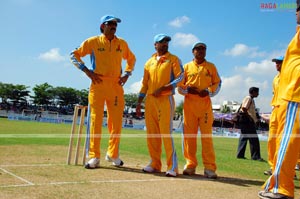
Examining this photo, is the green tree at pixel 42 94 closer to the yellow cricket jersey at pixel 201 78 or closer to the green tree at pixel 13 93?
the green tree at pixel 13 93

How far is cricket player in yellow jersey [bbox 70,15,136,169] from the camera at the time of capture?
5801 mm

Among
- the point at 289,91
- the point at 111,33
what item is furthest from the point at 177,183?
the point at 111,33

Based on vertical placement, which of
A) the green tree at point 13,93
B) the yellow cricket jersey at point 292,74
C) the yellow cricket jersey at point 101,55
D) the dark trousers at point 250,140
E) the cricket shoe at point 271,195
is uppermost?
the green tree at point 13,93

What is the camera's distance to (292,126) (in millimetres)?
3338

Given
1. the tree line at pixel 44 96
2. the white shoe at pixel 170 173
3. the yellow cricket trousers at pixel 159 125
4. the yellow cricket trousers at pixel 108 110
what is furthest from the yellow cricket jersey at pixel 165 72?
the tree line at pixel 44 96

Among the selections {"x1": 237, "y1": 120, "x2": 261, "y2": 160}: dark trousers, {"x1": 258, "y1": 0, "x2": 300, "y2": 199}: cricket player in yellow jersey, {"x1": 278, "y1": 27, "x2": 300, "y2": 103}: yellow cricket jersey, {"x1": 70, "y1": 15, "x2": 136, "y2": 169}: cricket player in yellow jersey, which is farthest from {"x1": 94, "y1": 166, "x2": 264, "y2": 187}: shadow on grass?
{"x1": 237, "y1": 120, "x2": 261, "y2": 160}: dark trousers

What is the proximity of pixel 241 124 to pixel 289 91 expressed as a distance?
22.4 ft

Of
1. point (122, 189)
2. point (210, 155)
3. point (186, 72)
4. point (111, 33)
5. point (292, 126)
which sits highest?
point (111, 33)

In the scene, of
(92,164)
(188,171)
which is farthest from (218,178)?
(92,164)

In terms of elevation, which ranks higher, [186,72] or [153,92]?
[186,72]

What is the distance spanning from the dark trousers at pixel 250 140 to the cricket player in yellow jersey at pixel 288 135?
6216 mm

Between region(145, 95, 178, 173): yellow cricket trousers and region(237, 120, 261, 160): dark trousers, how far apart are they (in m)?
4.51

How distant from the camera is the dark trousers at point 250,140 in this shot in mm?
9492

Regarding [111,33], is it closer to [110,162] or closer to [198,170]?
[110,162]
